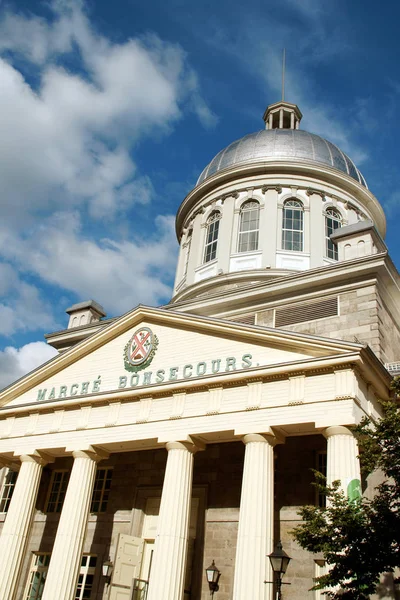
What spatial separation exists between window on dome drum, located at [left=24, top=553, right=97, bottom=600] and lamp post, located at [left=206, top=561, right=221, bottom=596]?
4.67m

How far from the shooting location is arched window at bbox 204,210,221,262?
30.2 meters

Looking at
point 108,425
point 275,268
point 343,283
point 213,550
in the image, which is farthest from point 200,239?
point 213,550

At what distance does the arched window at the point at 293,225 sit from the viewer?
2850 centimetres

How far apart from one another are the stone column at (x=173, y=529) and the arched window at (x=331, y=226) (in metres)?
14.4

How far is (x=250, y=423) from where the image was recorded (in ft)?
52.3

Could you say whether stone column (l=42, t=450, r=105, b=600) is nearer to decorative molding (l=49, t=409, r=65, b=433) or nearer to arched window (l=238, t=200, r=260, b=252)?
decorative molding (l=49, t=409, r=65, b=433)

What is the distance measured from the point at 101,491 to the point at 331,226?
1632cm

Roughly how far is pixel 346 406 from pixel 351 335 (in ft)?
15.5

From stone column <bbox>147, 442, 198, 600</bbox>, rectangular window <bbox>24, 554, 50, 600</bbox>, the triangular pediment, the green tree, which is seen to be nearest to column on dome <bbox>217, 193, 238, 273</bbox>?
the triangular pediment

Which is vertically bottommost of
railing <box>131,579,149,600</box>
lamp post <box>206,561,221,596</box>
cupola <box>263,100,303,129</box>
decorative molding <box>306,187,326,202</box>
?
railing <box>131,579,149,600</box>

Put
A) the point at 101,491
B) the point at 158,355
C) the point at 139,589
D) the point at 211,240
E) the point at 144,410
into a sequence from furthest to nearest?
the point at 211,240
the point at 101,491
the point at 158,355
the point at 139,589
the point at 144,410

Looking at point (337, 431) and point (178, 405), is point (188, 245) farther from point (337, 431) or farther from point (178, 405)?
point (337, 431)

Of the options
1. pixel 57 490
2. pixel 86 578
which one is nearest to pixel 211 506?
pixel 86 578

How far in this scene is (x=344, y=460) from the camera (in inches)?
557
